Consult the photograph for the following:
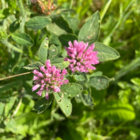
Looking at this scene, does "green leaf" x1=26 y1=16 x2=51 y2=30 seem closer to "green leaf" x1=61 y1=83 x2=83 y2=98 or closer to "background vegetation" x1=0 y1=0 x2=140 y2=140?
"background vegetation" x1=0 y1=0 x2=140 y2=140

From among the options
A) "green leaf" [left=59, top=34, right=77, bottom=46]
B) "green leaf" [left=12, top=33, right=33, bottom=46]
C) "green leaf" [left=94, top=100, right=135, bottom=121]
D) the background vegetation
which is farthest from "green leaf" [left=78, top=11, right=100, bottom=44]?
"green leaf" [left=94, top=100, right=135, bottom=121]

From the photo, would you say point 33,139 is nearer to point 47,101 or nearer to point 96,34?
point 47,101

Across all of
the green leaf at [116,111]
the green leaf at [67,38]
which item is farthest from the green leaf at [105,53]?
the green leaf at [116,111]

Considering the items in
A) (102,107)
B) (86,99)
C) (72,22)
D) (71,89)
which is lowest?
(102,107)

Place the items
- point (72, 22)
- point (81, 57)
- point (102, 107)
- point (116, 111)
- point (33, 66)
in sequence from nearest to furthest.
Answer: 1. point (33, 66)
2. point (81, 57)
3. point (72, 22)
4. point (116, 111)
5. point (102, 107)

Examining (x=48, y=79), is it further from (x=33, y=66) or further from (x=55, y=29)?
(x=55, y=29)

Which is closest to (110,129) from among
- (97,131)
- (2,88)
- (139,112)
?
(97,131)

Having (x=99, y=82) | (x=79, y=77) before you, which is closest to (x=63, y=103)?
(x=79, y=77)
